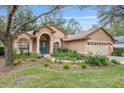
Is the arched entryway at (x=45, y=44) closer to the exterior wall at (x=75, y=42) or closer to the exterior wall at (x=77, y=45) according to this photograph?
the exterior wall at (x=75, y=42)

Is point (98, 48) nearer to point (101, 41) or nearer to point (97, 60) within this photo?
point (101, 41)

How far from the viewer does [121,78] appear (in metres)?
8.16

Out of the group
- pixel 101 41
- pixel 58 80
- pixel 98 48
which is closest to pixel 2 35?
pixel 98 48

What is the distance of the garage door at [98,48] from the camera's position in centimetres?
1053

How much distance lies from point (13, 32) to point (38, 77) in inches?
154

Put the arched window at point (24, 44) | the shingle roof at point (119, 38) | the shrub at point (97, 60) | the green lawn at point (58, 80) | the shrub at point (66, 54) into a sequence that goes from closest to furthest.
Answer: the green lawn at point (58, 80)
the shingle roof at point (119, 38)
the arched window at point (24, 44)
the shrub at point (66, 54)
the shrub at point (97, 60)

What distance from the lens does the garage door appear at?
10531mm

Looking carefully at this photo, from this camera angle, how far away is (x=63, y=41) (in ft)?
35.0

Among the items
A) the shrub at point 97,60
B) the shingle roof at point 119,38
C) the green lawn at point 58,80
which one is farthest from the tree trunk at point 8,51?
the shingle roof at point 119,38

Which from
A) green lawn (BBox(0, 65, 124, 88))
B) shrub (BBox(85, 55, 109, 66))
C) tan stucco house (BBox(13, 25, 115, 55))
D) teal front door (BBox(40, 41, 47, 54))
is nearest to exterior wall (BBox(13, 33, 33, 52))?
tan stucco house (BBox(13, 25, 115, 55))
